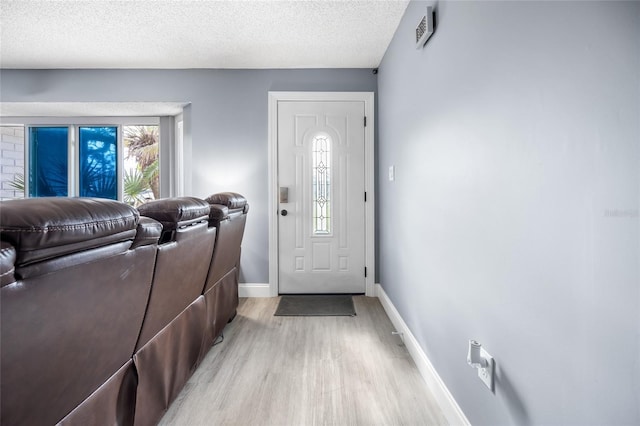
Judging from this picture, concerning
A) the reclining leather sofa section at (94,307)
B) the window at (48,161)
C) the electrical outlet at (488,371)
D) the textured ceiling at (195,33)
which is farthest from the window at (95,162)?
the electrical outlet at (488,371)

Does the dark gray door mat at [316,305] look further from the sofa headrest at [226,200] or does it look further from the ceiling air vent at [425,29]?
the ceiling air vent at [425,29]

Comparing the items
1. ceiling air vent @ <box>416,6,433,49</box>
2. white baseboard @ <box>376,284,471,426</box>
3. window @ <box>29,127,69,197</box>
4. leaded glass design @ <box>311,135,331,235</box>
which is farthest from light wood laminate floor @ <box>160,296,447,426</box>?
window @ <box>29,127,69,197</box>

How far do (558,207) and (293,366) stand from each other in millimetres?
1767

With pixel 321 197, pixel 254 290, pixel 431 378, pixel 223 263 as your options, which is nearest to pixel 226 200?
pixel 223 263

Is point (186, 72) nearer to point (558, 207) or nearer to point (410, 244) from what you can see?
point (410, 244)

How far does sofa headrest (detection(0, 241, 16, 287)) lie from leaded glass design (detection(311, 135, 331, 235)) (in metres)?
2.96

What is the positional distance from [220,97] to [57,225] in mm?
3131

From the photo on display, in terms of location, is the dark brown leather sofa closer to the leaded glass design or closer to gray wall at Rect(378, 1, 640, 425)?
the leaded glass design

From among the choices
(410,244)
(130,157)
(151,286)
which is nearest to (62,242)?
(151,286)

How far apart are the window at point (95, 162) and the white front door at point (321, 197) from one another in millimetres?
1815

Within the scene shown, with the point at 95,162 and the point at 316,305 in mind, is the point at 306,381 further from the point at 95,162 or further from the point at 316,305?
the point at 95,162

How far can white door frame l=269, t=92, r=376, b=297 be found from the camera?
11.4 feet

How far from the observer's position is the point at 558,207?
2.71ft

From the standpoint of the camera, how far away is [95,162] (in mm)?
3996
